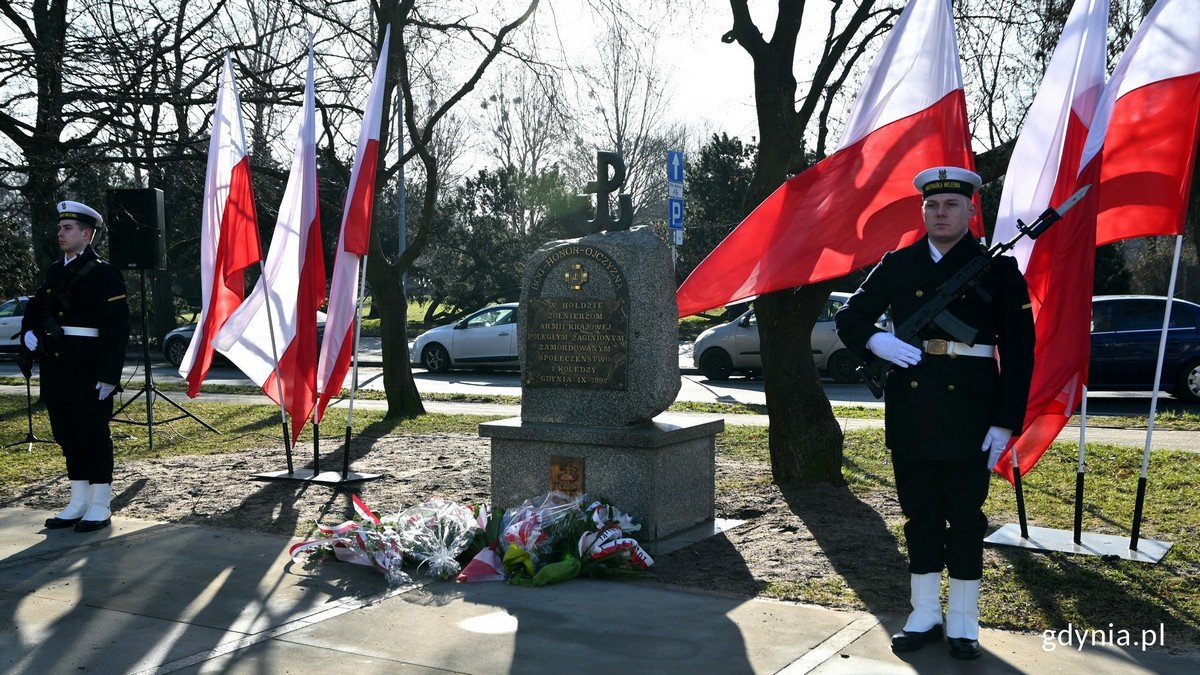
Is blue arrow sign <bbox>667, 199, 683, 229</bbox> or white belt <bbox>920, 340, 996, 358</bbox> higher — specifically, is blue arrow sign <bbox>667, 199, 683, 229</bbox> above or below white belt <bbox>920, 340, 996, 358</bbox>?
above

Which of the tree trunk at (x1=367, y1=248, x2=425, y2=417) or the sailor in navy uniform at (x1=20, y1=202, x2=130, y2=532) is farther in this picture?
the tree trunk at (x1=367, y1=248, x2=425, y2=417)

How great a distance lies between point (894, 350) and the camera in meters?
4.73

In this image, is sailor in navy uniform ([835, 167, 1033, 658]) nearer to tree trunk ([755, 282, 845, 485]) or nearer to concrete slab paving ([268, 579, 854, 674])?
concrete slab paving ([268, 579, 854, 674])

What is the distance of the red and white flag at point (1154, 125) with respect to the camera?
5703mm

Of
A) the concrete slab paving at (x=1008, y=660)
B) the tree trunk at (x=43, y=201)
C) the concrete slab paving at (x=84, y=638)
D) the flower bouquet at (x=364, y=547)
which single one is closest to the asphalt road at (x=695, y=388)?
the tree trunk at (x=43, y=201)

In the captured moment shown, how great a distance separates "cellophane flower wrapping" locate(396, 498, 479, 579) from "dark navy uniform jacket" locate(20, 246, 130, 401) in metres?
2.20

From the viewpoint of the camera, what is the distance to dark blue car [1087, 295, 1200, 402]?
48.6 ft

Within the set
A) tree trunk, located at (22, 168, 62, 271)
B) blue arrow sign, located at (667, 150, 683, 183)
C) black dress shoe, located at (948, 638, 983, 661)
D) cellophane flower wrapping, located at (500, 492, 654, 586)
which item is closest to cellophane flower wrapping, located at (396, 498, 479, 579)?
cellophane flower wrapping, located at (500, 492, 654, 586)

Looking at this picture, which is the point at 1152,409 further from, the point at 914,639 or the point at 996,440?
the point at 914,639

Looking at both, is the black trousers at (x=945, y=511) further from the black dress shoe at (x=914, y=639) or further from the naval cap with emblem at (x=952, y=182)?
the naval cap with emblem at (x=952, y=182)

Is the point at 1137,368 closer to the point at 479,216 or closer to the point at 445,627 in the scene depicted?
the point at 445,627

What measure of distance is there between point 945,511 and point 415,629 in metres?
2.36

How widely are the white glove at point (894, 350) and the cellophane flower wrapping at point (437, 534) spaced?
2569 millimetres

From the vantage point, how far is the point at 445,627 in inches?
201
